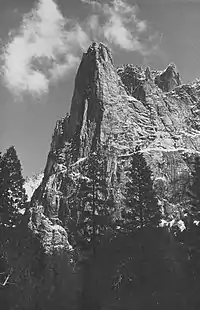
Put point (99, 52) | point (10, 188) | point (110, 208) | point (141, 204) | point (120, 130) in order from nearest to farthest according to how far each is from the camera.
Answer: point (141, 204), point (10, 188), point (110, 208), point (120, 130), point (99, 52)

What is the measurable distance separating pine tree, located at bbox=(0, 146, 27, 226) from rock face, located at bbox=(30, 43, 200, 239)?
7255cm

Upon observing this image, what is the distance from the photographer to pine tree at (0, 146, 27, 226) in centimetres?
3089

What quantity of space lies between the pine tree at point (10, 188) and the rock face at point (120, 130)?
72.5m

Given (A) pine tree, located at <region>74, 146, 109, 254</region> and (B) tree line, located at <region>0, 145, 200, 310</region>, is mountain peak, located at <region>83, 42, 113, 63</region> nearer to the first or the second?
(B) tree line, located at <region>0, 145, 200, 310</region>

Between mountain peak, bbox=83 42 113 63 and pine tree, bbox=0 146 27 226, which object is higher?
mountain peak, bbox=83 42 113 63

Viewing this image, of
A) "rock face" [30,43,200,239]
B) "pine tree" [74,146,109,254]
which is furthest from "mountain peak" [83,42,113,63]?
"pine tree" [74,146,109,254]

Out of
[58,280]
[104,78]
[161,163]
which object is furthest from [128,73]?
[58,280]

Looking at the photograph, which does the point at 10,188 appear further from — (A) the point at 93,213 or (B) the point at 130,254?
(B) the point at 130,254

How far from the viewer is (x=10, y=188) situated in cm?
3228

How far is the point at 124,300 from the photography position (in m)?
26.2

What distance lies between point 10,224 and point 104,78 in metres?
136

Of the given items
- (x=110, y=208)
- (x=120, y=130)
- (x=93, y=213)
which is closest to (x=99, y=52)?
(x=120, y=130)

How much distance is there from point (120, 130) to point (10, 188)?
113909 mm

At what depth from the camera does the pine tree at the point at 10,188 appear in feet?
101
